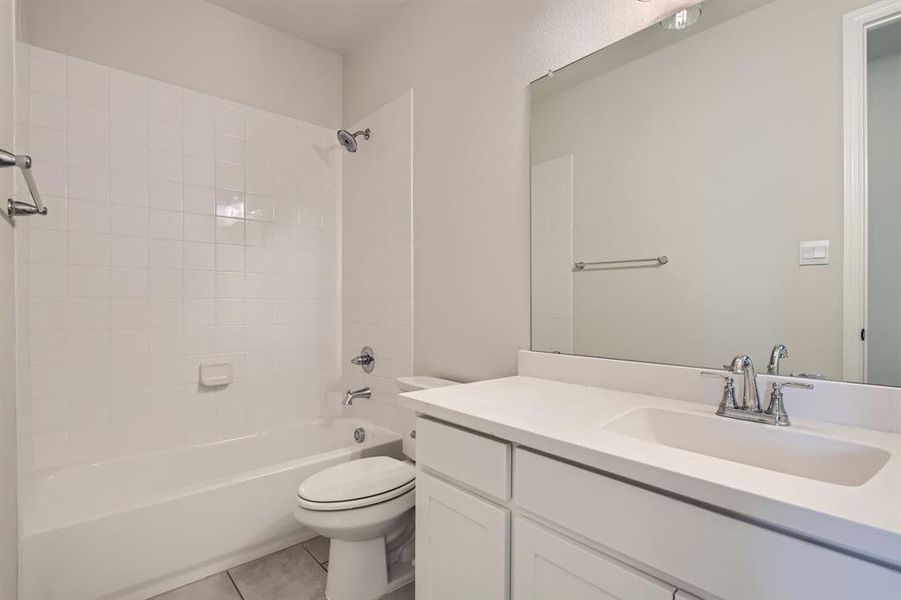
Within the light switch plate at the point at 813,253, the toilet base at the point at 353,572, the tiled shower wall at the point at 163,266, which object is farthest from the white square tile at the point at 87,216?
the light switch plate at the point at 813,253

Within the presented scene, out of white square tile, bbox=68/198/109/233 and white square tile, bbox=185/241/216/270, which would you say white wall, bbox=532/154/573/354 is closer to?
white square tile, bbox=185/241/216/270

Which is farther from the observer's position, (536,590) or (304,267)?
(304,267)


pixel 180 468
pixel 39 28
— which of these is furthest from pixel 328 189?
pixel 180 468

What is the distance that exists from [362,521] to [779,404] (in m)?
1.29

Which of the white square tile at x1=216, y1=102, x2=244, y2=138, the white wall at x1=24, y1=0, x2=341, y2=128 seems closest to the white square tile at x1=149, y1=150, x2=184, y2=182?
the white square tile at x1=216, y1=102, x2=244, y2=138

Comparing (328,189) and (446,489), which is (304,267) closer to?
(328,189)

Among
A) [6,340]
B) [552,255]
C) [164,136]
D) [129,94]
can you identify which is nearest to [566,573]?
[552,255]

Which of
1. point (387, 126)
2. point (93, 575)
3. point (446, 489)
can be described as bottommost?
point (93, 575)

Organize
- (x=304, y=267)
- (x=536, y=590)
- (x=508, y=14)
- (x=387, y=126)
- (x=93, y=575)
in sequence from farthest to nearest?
1. (x=304, y=267)
2. (x=387, y=126)
3. (x=508, y=14)
4. (x=93, y=575)
5. (x=536, y=590)

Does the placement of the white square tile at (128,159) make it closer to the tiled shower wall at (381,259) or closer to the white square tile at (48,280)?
the white square tile at (48,280)

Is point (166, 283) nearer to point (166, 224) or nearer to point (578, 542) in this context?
point (166, 224)

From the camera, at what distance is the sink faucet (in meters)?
0.96

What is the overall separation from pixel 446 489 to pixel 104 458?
1.76 meters

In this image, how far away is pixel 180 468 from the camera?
6.79ft
